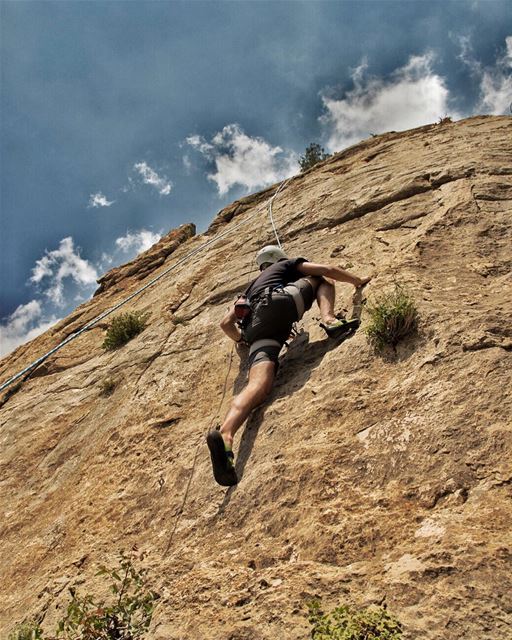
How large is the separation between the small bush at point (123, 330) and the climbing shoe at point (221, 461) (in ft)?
16.7

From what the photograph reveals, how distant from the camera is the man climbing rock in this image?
13.4 ft

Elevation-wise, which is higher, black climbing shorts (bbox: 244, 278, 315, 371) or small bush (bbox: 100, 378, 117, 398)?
small bush (bbox: 100, 378, 117, 398)

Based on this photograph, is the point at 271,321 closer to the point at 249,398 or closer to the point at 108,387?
the point at 249,398

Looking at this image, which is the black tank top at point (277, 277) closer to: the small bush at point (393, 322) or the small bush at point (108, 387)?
the small bush at point (393, 322)

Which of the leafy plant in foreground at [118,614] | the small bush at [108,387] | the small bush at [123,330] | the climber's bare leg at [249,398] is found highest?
the small bush at [123,330]

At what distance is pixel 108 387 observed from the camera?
714cm

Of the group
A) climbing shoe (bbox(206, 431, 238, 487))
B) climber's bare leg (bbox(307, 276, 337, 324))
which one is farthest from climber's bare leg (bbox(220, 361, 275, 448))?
climber's bare leg (bbox(307, 276, 337, 324))

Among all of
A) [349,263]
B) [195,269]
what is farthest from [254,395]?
[195,269]

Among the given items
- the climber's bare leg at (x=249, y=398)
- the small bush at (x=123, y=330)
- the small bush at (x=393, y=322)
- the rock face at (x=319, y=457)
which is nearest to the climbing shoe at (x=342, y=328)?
the rock face at (x=319, y=457)

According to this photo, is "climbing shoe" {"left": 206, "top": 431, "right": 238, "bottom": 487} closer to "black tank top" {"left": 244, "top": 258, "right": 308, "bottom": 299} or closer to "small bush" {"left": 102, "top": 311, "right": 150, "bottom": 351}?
"black tank top" {"left": 244, "top": 258, "right": 308, "bottom": 299}

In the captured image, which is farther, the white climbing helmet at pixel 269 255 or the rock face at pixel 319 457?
the white climbing helmet at pixel 269 255

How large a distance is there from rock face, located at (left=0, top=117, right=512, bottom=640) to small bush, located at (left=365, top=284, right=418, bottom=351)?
0.45ft

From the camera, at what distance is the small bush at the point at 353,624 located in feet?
7.79

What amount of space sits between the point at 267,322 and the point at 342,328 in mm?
769
